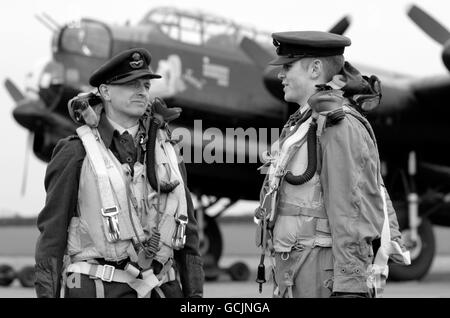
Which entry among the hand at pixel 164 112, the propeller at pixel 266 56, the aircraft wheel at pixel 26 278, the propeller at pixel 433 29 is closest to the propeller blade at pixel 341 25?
the propeller at pixel 266 56

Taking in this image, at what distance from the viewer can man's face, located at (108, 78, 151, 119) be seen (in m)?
4.35

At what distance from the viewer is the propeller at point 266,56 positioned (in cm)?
1400

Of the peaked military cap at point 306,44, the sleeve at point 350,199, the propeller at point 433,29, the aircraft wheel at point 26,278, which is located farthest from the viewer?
the aircraft wheel at point 26,278

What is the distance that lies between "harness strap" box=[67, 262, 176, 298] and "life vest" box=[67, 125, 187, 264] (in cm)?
4

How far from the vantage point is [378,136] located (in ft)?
50.1

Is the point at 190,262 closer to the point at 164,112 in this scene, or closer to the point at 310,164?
the point at 164,112

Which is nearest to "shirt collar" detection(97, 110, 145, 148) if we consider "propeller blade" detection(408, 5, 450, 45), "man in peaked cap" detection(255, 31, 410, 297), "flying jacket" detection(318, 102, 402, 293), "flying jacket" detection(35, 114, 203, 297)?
"flying jacket" detection(35, 114, 203, 297)

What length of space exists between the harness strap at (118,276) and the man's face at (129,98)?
73 centimetres

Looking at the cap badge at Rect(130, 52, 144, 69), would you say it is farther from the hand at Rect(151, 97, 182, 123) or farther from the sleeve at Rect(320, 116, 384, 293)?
the sleeve at Rect(320, 116, 384, 293)

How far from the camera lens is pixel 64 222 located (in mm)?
4125

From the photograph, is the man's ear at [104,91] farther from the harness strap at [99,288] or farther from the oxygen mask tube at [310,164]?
the oxygen mask tube at [310,164]
